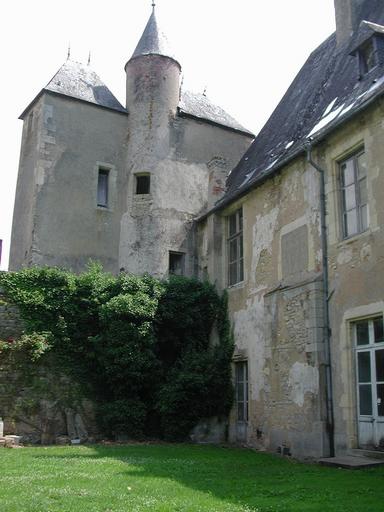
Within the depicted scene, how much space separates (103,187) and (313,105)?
6893 millimetres

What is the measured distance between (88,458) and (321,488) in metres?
4.19

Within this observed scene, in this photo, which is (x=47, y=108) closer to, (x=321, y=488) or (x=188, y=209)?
(x=188, y=209)

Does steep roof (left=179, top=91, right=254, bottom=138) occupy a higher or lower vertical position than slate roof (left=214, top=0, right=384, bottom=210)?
higher

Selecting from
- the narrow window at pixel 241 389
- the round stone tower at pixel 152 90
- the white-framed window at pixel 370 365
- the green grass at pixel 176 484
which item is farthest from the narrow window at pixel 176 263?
the white-framed window at pixel 370 365

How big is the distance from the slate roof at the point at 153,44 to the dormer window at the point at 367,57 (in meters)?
7.81

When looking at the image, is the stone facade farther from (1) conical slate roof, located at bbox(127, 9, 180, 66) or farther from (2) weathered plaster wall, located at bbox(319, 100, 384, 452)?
(2) weathered plaster wall, located at bbox(319, 100, 384, 452)

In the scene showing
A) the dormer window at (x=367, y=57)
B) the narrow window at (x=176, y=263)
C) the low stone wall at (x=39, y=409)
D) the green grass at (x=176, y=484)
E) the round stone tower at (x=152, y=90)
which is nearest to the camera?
the green grass at (x=176, y=484)

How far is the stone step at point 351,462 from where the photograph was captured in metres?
8.37

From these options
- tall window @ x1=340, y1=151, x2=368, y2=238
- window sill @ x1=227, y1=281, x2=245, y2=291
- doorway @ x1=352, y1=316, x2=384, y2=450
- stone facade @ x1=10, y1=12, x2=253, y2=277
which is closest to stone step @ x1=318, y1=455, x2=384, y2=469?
doorway @ x1=352, y1=316, x2=384, y2=450

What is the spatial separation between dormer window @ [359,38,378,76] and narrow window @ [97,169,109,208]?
8483mm

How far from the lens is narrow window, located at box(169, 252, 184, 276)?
56.3 ft

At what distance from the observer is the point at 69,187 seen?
17.2 meters

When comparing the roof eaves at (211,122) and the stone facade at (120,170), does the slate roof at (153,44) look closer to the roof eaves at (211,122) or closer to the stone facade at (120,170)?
the stone facade at (120,170)

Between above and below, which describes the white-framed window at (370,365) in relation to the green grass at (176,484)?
above
